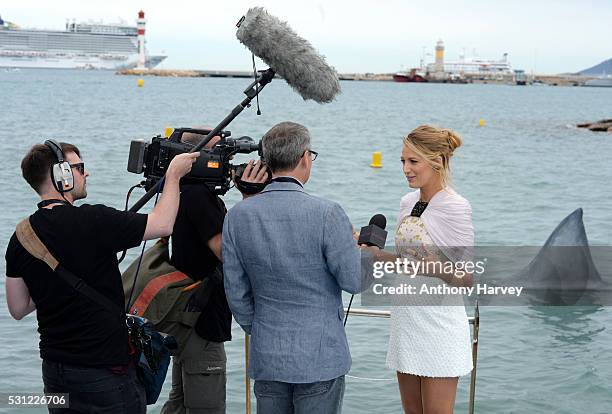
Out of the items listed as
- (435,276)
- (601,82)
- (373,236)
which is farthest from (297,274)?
(601,82)

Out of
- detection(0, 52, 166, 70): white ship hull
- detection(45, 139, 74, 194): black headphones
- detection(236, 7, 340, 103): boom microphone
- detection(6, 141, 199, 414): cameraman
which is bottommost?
detection(6, 141, 199, 414): cameraman

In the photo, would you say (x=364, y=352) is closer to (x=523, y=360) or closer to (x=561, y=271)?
(x=523, y=360)

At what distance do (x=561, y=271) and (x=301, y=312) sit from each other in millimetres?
7456

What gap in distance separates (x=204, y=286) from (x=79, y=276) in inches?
25.5

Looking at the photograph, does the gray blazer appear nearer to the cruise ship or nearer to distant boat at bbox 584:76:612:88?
the cruise ship

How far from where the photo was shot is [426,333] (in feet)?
11.0

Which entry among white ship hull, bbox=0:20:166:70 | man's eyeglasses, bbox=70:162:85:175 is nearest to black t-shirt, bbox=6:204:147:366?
man's eyeglasses, bbox=70:162:85:175

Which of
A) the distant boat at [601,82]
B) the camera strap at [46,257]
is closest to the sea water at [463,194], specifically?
the camera strap at [46,257]

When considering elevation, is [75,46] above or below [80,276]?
above

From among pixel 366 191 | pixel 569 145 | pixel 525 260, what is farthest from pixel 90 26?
pixel 525 260

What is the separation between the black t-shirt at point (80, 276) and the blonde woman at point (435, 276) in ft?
3.61

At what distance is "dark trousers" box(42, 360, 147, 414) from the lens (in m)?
3.00

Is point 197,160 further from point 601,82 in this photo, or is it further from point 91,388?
point 601,82

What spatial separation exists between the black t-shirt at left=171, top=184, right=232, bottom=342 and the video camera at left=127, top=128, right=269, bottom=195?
6 cm
